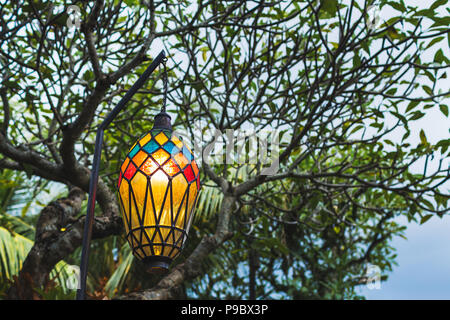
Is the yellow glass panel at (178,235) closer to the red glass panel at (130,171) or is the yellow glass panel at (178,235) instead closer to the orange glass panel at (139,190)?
the orange glass panel at (139,190)

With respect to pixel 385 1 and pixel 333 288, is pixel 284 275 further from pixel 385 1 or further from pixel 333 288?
pixel 385 1

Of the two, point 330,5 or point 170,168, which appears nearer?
point 170,168

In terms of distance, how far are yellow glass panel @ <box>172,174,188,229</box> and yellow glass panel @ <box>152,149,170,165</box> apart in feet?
0.24

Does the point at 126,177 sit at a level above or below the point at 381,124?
below

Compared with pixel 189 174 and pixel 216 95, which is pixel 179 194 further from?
pixel 216 95

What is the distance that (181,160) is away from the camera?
1495 millimetres

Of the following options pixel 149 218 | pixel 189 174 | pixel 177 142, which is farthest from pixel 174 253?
pixel 177 142

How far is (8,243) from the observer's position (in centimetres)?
471

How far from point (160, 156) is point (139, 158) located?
7 cm

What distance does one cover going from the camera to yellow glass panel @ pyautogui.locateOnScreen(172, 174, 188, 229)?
144 cm

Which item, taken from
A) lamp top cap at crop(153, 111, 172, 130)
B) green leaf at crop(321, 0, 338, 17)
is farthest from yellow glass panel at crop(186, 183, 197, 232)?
green leaf at crop(321, 0, 338, 17)

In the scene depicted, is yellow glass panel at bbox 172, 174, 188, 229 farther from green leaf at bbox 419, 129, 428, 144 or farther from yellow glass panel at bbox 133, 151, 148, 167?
green leaf at bbox 419, 129, 428, 144
